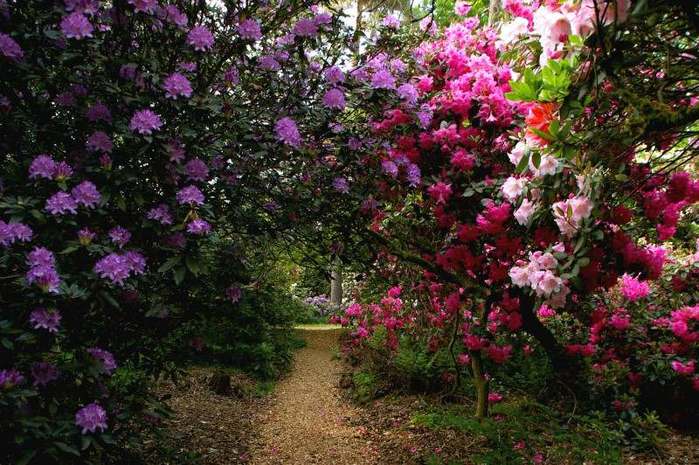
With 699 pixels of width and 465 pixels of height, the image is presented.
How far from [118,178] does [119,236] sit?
0.83 feet

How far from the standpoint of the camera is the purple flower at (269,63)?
2.44 m

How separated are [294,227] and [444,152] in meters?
1.17

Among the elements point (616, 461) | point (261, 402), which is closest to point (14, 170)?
point (616, 461)

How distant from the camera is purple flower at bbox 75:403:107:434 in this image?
172 cm

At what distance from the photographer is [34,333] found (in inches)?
64.4

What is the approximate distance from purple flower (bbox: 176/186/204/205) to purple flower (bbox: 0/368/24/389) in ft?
2.74

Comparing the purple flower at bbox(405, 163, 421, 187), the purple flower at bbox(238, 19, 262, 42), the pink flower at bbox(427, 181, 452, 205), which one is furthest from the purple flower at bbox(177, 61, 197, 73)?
the pink flower at bbox(427, 181, 452, 205)

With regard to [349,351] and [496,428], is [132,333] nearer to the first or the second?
[496,428]

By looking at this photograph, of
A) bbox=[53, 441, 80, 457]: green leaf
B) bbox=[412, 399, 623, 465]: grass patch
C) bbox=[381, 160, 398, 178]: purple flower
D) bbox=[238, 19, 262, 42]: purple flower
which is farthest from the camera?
bbox=[412, 399, 623, 465]: grass patch

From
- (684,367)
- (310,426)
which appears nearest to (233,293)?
(310,426)

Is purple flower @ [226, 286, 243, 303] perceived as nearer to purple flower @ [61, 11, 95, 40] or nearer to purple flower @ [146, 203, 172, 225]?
purple flower @ [146, 203, 172, 225]

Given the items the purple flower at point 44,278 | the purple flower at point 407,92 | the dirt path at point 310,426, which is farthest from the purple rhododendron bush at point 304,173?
the dirt path at point 310,426

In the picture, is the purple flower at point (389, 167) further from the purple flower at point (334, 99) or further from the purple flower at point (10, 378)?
the purple flower at point (10, 378)

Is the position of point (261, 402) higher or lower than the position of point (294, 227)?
lower
